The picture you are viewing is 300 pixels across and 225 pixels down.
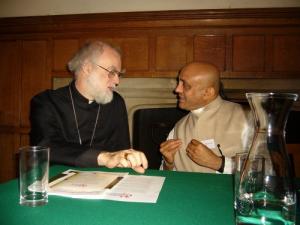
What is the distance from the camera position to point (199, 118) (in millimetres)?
2240

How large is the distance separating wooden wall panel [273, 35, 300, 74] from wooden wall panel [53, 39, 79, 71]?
8.24 ft

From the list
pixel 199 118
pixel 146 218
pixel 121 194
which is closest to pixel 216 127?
pixel 199 118

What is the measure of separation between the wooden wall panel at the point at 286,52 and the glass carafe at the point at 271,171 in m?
3.02

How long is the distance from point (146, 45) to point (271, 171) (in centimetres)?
309

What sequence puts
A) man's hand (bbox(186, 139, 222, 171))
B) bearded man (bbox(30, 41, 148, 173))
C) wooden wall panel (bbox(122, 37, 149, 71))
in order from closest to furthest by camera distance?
1. man's hand (bbox(186, 139, 222, 171))
2. bearded man (bbox(30, 41, 148, 173))
3. wooden wall panel (bbox(122, 37, 149, 71))

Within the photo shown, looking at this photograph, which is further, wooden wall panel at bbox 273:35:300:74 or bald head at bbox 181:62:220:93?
wooden wall panel at bbox 273:35:300:74

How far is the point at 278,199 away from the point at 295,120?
3002mm

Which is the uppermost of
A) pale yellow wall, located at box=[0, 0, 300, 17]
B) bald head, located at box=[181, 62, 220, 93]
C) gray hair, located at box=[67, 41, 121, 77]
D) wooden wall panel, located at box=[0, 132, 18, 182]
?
pale yellow wall, located at box=[0, 0, 300, 17]

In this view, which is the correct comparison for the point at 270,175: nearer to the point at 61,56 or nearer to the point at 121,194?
the point at 121,194

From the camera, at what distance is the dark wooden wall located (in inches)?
134

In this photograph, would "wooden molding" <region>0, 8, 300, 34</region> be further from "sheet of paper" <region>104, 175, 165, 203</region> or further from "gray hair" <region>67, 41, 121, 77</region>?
"sheet of paper" <region>104, 175, 165, 203</region>

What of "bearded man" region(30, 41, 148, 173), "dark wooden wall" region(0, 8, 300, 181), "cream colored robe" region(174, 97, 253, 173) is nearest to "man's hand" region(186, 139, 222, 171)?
"cream colored robe" region(174, 97, 253, 173)

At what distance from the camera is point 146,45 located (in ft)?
11.9

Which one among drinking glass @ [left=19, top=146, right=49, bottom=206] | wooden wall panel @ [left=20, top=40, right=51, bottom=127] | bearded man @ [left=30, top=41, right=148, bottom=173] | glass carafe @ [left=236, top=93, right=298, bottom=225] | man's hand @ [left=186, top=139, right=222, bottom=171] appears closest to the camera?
glass carafe @ [left=236, top=93, right=298, bottom=225]
